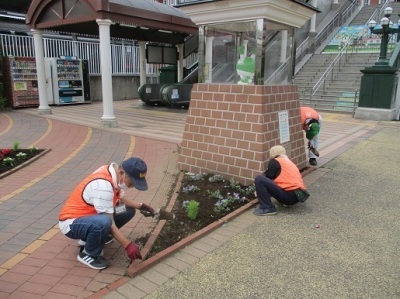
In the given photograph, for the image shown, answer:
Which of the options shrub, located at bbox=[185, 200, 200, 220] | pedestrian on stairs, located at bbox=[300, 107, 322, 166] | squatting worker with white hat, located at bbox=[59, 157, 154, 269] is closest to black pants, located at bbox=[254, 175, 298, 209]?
shrub, located at bbox=[185, 200, 200, 220]

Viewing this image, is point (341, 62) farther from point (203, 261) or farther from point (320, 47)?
point (203, 261)

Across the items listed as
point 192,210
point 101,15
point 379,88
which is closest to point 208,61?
point 192,210

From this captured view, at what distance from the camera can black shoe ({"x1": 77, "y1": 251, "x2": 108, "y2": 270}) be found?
10.0ft

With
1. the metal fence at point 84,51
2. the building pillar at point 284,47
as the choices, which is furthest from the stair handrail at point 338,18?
the building pillar at point 284,47

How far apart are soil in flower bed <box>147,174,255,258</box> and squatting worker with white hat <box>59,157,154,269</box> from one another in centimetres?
48

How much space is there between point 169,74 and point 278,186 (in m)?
14.7

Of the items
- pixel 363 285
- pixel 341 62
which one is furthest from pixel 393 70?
pixel 363 285

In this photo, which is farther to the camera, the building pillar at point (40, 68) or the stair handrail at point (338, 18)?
the stair handrail at point (338, 18)

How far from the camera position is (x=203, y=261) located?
322 cm

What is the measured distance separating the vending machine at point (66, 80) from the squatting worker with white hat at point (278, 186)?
12.4m

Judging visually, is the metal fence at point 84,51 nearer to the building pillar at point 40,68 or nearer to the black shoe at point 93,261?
the building pillar at point 40,68

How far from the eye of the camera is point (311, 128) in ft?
20.1

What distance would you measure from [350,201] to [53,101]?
1307 cm

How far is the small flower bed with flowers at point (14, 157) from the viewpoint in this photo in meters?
5.91
